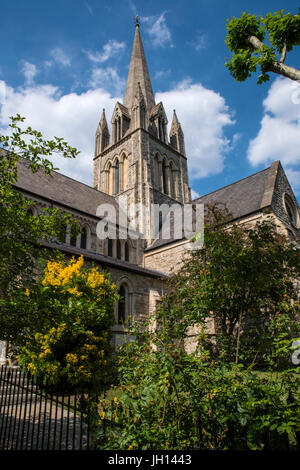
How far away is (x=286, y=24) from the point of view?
6.68 metres

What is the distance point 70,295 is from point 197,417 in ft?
10.0

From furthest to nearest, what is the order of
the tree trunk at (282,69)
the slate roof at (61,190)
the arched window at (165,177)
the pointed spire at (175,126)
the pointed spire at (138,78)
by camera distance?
the pointed spire at (175,126), the pointed spire at (138,78), the arched window at (165,177), the slate roof at (61,190), the tree trunk at (282,69)

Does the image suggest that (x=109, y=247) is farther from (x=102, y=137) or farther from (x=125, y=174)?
(x=102, y=137)

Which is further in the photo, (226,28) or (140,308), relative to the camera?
(140,308)

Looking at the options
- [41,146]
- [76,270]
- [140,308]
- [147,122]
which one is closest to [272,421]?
[41,146]

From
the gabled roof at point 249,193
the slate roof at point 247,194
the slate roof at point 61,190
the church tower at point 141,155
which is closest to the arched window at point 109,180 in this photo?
the church tower at point 141,155

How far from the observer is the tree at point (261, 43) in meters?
6.50

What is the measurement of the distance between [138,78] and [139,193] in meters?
19.5

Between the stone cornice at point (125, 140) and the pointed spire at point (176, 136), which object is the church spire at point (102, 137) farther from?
the pointed spire at point (176, 136)

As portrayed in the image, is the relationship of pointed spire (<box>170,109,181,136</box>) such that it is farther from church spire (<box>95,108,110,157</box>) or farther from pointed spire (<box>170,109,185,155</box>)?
church spire (<box>95,108,110,157</box>)

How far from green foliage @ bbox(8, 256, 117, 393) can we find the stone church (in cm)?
153

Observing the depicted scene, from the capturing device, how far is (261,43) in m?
7.05

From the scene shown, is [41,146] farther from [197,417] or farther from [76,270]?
[76,270]

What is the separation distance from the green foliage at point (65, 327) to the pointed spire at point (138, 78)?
3124cm
